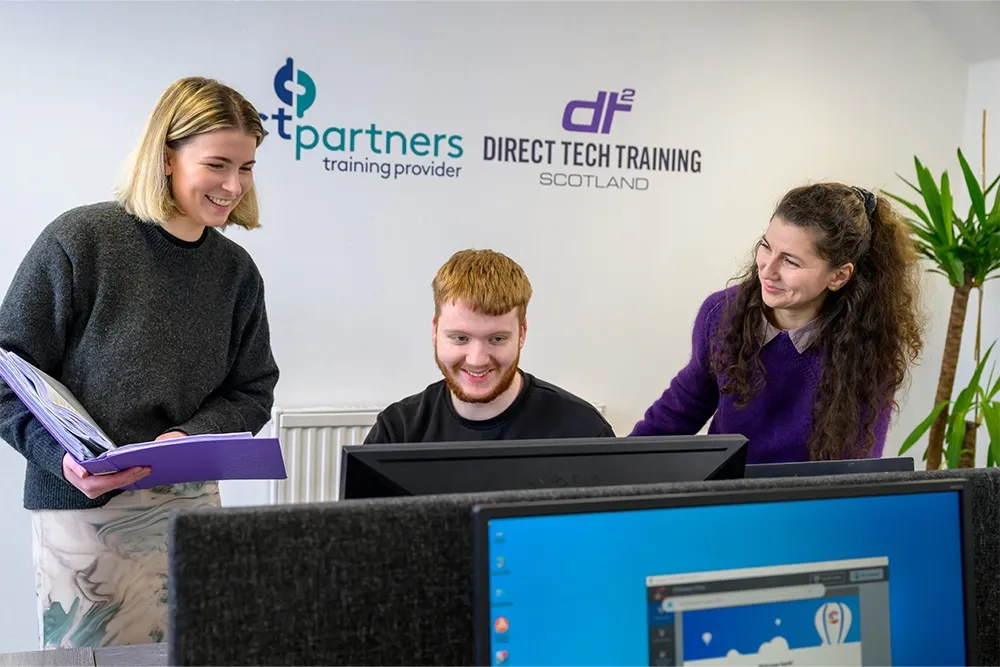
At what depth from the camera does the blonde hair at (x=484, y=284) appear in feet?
6.14

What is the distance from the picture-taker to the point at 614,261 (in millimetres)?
3748

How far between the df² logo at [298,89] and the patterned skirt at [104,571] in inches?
70.1

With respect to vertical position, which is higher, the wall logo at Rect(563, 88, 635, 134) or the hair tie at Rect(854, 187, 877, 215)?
the wall logo at Rect(563, 88, 635, 134)

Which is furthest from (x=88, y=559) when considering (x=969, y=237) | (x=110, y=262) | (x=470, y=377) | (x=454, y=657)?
(x=969, y=237)

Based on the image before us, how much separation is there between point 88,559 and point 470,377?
2.64 feet

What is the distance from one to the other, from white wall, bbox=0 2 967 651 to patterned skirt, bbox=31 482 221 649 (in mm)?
1395

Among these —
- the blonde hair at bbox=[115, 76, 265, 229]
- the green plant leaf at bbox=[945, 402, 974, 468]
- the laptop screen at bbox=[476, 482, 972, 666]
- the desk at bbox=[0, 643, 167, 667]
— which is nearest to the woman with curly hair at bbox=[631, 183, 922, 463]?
the laptop screen at bbox=[476, 482, 972, 666]

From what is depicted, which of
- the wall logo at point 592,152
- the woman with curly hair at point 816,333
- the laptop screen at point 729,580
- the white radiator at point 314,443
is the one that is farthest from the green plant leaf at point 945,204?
the laptop screen at point 729,580

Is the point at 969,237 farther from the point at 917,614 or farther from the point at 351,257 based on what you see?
the point at 917,614

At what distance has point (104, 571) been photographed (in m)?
1.84

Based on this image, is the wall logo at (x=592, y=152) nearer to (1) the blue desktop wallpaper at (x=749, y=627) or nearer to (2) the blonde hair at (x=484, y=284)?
(2) the blonde hair at (x=484, y=284)

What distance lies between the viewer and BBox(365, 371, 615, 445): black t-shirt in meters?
1.90

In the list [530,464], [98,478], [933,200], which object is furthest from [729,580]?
[933,200]

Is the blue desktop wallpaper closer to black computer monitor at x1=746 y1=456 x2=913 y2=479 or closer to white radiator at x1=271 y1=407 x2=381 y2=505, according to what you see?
black computer monitor at x1=746 y1=456 x2=913 y2=479
